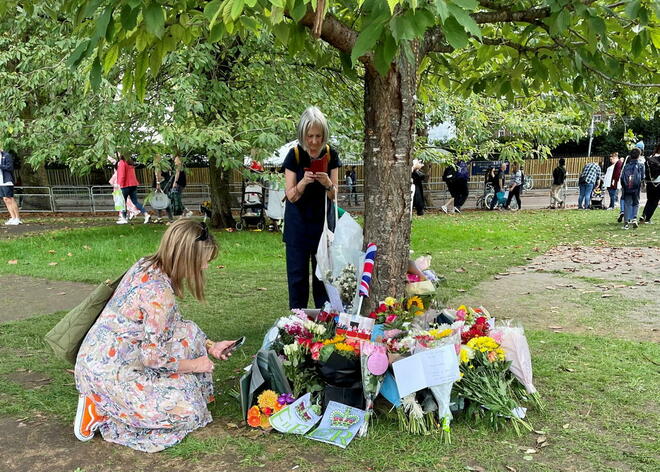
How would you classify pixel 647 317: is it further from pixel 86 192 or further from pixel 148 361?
pixel 86 192

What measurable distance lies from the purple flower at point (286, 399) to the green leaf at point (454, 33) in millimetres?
2188

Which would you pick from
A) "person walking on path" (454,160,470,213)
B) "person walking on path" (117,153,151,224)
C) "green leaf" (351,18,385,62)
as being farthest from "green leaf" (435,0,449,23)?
"person walking on path" (454,160,470,213)

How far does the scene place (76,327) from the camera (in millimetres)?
3168

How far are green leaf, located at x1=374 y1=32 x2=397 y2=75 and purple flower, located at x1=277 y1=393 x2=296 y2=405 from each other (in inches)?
76.9

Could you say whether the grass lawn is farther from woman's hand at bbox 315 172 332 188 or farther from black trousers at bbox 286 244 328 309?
woman's hand at bbox 315 172 332 188

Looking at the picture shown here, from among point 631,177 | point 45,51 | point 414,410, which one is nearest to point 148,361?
point 414,410

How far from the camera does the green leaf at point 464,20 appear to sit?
2.01 m

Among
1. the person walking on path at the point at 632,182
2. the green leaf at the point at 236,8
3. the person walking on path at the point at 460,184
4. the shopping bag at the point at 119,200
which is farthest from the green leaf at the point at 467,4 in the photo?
the person walking on path at the point at 460,184

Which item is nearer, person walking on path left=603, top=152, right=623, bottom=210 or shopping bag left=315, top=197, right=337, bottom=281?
shopping bag left=315, top=197, right=337, bottom=281

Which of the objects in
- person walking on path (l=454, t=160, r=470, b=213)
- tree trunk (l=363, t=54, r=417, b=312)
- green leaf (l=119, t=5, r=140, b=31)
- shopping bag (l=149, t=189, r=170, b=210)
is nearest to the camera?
green leaf (l=119, t=5, r=140, b=31)

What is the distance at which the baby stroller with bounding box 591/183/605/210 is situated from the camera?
18.2 meters

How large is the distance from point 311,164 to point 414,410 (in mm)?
2055

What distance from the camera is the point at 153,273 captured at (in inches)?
121

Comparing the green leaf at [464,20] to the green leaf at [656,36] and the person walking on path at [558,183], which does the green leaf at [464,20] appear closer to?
the green leaf at [656,36]
